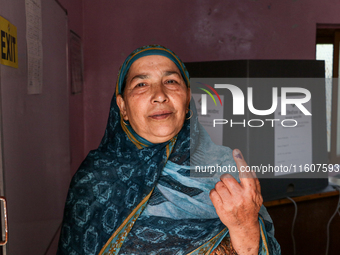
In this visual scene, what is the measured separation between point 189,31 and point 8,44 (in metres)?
1.73

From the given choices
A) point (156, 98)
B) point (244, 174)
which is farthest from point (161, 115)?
point (244, 174)

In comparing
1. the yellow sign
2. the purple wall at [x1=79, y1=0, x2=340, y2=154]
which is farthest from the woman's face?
the purple wall at [x1=79, y1=0, x2=340, y2=154]

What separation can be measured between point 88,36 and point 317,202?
6.26 feet

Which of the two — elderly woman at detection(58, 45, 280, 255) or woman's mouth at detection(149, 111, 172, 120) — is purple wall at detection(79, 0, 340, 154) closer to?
elderly woman at detection(58, 45, 280, 255)

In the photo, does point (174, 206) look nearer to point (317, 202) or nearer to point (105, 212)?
point (105, 212)

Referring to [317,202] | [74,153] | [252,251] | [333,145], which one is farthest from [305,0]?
[252,251]

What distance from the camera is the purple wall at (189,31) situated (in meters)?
2.44

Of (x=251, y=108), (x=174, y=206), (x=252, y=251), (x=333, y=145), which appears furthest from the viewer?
(x=333, y=145)

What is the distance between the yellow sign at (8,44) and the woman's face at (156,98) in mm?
360

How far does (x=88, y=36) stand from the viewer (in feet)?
7.95

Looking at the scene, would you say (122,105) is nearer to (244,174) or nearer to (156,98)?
(156,98)

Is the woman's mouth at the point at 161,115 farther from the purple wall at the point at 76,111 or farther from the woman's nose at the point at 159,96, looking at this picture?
the purple wall at the point at 76,111

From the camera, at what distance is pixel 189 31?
2486 mm

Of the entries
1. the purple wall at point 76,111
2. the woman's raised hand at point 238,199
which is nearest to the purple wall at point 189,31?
the purple wall at point 76,111
